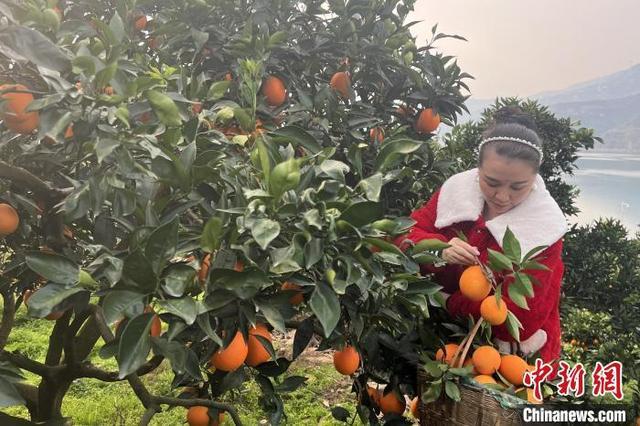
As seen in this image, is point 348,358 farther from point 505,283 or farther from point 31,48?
point 31,48

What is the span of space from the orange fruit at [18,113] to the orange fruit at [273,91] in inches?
32.1

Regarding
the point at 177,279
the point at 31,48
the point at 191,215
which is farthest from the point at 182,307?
the point at 31,48

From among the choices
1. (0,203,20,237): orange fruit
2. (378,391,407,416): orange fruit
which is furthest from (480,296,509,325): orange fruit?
(0,203,20,237): orange fruit

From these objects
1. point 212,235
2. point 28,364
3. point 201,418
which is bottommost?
point 201,418

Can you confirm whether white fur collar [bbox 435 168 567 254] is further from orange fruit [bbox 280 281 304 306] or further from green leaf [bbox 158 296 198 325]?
green leaf [bbox 158 296 198 325]

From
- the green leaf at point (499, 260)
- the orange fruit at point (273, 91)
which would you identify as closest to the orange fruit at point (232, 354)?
the green leaf at point (499, 260)

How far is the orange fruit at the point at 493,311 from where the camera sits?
1.30 meters

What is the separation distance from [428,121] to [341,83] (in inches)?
14.0

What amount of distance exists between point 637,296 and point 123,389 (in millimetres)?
2857

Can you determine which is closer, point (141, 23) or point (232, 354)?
point (232, 354)

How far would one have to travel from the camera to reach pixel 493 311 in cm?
130

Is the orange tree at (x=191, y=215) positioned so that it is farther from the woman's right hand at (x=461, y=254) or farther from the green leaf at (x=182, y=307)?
the woman's right hand at (x=461, y=254)

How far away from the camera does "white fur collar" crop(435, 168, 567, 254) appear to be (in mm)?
1599

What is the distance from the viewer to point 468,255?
4.66 feet
